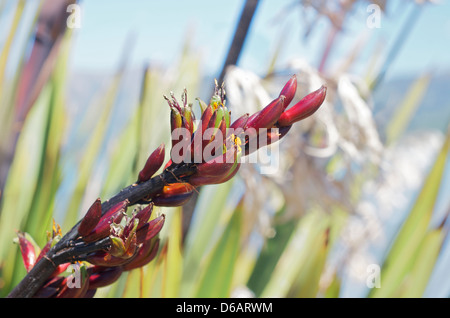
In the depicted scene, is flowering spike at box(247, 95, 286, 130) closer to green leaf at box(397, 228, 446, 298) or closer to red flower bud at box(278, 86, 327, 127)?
red flower bud at box(278, 86, 327, 127)

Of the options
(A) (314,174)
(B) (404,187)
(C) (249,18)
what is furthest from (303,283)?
(B) (404,187)

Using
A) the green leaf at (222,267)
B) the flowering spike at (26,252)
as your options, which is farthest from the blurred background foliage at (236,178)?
the flowering spike at (26,252)

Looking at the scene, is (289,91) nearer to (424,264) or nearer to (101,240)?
(101,240)

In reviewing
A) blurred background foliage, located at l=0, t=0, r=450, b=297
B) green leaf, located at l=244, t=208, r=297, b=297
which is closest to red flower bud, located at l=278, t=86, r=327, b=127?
blurred background foliage, located at l=0, t=0, r=450, b=297

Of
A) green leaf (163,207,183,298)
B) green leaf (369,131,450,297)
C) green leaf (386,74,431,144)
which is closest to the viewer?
green leaf (163,207,183,298)

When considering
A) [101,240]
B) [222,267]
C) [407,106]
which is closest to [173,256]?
[222,267]

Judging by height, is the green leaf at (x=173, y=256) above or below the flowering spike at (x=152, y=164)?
below

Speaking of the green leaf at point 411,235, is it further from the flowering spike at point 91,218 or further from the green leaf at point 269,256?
the flowering spike at point 91,218

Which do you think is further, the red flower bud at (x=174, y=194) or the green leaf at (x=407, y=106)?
the green leaf at (x=407, y=106)
